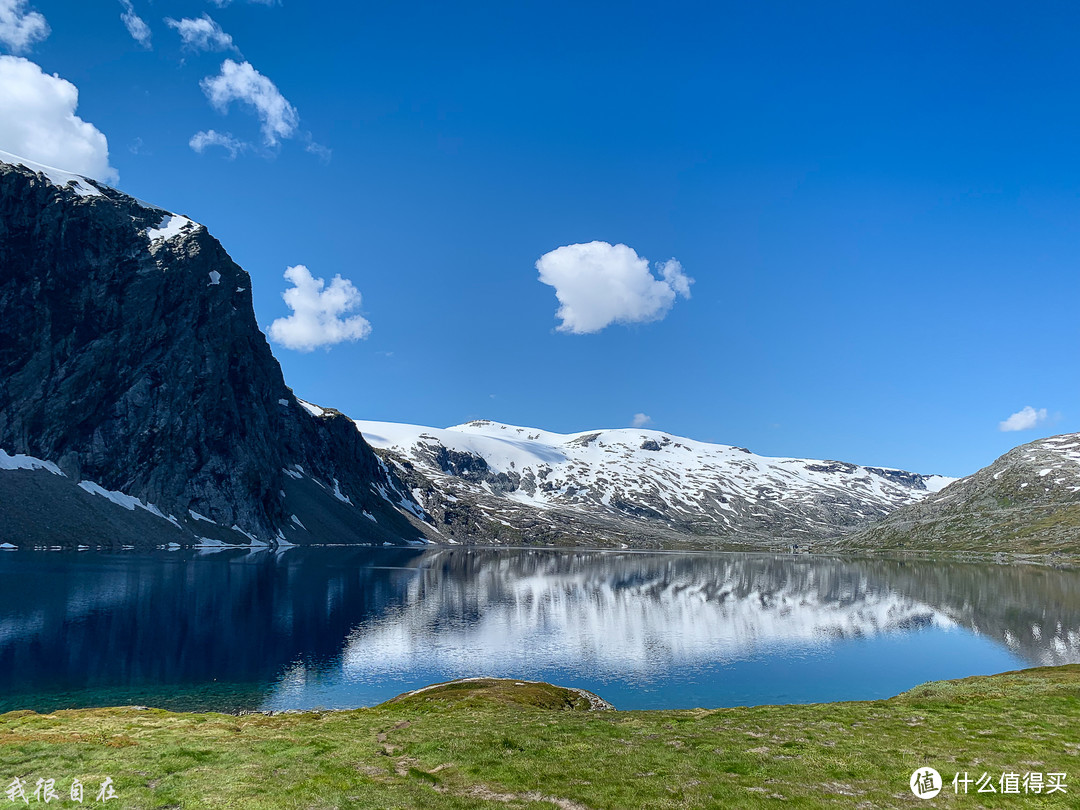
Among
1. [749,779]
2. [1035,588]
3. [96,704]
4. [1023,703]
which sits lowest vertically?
[1035,588]

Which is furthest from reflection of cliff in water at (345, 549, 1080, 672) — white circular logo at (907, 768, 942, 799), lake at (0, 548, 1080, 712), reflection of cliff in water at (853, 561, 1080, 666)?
white circular logo at (907, 768, 942, 799)

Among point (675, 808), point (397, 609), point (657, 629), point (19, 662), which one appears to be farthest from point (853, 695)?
point (19, 662)

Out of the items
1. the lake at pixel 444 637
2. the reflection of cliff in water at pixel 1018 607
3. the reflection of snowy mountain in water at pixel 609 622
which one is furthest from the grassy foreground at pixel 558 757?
the reflection of cliff in water at pixel 1018 607

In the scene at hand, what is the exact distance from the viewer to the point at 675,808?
1920cm

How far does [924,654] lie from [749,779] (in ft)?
275

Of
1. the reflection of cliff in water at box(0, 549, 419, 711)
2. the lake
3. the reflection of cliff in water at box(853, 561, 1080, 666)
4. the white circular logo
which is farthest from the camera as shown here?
the reflection of cliff in water at box(853, 561, 1080, 666)

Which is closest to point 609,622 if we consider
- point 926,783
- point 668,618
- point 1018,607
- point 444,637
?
point 668,618

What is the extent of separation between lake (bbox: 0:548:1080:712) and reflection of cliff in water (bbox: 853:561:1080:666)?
589 millimetres

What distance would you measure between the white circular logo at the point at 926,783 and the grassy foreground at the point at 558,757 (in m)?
0.37

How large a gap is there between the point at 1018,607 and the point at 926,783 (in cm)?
14391

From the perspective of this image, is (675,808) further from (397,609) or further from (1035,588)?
(1035,588)

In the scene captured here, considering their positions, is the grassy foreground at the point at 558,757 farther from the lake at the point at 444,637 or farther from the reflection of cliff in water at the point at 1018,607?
the reflection of cliff in water at the point at 1018,607

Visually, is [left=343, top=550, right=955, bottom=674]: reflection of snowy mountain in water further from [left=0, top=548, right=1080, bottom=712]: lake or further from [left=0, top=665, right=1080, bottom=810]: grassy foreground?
[left=0, top=665, right=1080, bottom=810]: grassy foreground

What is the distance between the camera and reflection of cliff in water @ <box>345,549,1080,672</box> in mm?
81312
